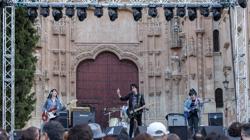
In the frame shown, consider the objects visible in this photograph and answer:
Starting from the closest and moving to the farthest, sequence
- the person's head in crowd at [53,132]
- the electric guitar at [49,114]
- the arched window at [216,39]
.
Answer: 1. the person's head in crowd at [53,132]
2. the electric guitar at [49,114]
3. the arched window at [216,39]

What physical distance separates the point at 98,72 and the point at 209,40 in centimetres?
529

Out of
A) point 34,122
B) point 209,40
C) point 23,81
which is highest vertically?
point 209,40

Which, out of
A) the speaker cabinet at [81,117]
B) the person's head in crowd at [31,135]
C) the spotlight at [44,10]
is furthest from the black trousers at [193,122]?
the person's head in crowd at [31,135]

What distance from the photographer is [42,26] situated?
1046 inches

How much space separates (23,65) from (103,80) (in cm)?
839

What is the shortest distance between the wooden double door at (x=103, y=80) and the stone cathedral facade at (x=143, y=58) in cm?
4

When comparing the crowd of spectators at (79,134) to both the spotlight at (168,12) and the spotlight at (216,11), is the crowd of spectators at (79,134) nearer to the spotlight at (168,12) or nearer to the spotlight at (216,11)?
the spotlight at (168,12)

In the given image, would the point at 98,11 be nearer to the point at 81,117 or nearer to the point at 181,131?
the point at 81,117

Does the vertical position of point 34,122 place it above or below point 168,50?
below

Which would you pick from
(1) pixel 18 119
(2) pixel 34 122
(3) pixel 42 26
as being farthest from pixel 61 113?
(3) pixel 42 26

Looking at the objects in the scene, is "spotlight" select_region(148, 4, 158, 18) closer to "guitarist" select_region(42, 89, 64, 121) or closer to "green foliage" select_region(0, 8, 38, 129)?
"guitarist" select_region(42, 89, 64, 121)

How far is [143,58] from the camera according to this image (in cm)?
2781

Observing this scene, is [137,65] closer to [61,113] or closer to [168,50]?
[168,50]

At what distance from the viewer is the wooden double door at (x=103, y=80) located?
2759 centimetres
